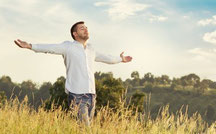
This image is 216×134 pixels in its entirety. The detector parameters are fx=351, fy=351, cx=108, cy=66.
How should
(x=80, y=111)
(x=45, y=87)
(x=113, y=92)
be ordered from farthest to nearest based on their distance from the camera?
(x=45, y=87) < (x=113, y=92) < (x=80, y=111)

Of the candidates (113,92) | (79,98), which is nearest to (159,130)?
(79,98)

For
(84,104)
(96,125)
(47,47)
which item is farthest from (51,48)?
(96,125)

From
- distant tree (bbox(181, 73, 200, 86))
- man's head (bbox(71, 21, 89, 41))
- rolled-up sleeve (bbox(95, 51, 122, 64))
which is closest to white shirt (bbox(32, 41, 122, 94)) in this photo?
man's head (bbox(71, 21, 89, 41))

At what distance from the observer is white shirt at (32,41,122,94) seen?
18.9 ft

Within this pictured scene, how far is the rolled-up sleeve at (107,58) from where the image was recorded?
645cm

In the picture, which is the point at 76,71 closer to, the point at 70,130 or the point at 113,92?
the point at 70,130

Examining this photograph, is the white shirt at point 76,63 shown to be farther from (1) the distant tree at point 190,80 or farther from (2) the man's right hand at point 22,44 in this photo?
(1) the distant tree at point 190,80

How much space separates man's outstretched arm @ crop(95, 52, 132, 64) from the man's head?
51 cm

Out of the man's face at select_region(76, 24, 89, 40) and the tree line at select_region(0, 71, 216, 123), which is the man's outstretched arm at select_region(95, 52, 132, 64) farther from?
the tree line at select_region(0, 71, 216, 123)

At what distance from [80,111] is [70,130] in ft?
1.26

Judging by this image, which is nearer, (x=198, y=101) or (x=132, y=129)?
(x=132, y=129)

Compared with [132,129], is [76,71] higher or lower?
higher

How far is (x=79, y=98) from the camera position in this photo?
5730 millimetres

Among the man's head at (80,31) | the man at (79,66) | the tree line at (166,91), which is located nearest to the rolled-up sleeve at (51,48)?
the man at (79,66)
